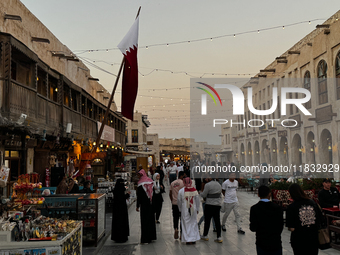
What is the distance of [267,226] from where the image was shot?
4.74 metres

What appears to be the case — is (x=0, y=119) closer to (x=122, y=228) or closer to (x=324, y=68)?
(x=122, y=228)

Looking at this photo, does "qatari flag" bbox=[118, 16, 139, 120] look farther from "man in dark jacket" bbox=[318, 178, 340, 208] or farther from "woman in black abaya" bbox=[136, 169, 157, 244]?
"man in dark jacket" bbox=[318, 178, 340, 208]

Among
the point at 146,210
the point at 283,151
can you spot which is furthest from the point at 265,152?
the point at 146,210

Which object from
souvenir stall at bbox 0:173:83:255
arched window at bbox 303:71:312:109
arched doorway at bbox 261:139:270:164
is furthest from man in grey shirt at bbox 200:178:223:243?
arched doorway at bbox 261:139:270:164

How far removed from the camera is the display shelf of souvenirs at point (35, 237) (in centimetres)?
497

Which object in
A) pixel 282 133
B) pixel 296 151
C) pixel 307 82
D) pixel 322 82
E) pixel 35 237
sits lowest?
pixel 35 237

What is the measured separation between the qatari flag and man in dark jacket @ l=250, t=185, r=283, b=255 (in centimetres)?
668

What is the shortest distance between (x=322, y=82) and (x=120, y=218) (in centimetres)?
1980

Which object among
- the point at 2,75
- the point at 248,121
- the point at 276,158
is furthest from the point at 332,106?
the point at 2,75

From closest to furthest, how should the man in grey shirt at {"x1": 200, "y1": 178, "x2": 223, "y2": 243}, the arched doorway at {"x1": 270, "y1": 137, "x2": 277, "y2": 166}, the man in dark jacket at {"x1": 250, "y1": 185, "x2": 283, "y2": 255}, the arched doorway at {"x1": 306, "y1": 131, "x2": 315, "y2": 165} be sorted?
the man in dark jacket at {"x1": 250, "y1": 185, "x2": 283, "y2": 255} < the man in grey shirt at {"x1": 200, "y1": 178, "x2": 223, "y2": 243} < the arched doorway at {"x1": 306, "y1": 131, "x2": 315, "y2": 165} < the arched doorway at {"x1": 270, "y1": 137, "x2": 277, "y2": 166}

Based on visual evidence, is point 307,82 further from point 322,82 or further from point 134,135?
point 134,135

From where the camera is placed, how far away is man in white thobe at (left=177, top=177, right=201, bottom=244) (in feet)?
26.9

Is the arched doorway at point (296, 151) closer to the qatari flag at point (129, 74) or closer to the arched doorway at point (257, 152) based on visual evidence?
the arched doorway at point (257, 152)

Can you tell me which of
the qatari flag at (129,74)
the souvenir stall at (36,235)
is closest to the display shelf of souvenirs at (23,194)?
the souvenir stall at (36,235)
